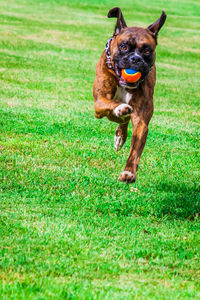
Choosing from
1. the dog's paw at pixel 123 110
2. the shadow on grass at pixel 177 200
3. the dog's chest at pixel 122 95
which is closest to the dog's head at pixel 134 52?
the dog's chest at pixel 122 95

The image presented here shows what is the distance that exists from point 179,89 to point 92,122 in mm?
5865

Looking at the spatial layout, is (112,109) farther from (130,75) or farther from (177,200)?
(177,200)

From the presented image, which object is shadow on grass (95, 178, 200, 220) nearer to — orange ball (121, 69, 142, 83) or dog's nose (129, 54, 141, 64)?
orange ball (121, 69, 142, 83)

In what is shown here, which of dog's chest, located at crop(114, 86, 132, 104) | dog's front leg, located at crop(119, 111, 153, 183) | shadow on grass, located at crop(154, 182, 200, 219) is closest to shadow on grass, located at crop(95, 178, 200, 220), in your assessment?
shadow on grass, located at crop(154, 182, 200, 219)

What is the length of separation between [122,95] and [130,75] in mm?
397

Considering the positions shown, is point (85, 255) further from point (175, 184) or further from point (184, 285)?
point (175, 184)

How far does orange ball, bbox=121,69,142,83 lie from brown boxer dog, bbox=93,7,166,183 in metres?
→ 0.03

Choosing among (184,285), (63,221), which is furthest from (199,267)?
(63,221)

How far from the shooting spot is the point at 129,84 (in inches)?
202

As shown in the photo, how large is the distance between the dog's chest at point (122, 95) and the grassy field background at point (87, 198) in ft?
4.58

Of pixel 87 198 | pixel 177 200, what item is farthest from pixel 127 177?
pixel 177 200

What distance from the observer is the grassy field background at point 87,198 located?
14.6 ft

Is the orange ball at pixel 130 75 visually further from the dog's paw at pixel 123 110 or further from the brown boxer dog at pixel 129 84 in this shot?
the dog's paw at pixel 123 110

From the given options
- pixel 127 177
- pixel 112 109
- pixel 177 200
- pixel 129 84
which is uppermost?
pixel 129 84
